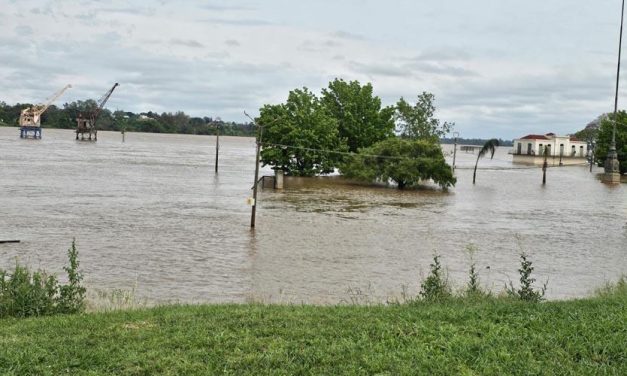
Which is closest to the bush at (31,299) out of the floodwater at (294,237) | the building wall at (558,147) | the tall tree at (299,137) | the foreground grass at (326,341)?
the foreground grass at (326,341)

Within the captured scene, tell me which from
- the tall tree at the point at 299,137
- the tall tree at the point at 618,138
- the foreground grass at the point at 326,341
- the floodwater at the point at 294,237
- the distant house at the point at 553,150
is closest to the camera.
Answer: the foreground grass at the point at 326,341

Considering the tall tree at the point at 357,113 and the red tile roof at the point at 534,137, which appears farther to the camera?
the red tile roof at the point at 534,137

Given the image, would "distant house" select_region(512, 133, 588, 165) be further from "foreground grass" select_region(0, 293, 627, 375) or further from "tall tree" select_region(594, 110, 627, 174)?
"foreground grass" select_region(0, 293, 627, 375)

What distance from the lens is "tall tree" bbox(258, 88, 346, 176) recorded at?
54119 mm

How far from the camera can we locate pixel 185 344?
7012mm

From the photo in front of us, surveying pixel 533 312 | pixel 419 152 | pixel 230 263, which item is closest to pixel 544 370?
pixel 533 312

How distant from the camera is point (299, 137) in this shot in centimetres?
5403

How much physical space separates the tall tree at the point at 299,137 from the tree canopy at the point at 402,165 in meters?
3.11

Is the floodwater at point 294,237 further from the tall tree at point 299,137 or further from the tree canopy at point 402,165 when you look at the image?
the tall tree at point 299,137

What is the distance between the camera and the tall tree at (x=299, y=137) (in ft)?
178

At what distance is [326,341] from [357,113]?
189ft

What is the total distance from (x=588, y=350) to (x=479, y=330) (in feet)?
3.97

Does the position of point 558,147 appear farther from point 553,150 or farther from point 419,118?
point 419,118

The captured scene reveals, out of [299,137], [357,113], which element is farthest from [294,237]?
[357,113]
